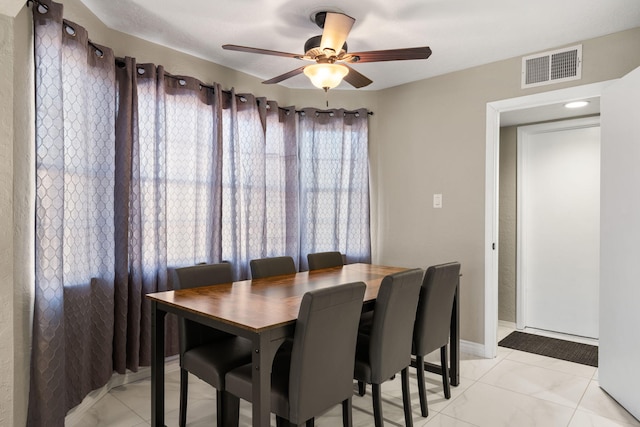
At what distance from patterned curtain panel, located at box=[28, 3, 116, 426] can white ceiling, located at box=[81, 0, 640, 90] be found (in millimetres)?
475

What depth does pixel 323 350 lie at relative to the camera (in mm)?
1711

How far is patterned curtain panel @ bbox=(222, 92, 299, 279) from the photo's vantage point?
11.3ft

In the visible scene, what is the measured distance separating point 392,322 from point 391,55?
1494mm

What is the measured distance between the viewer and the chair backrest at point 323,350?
64.0 inches

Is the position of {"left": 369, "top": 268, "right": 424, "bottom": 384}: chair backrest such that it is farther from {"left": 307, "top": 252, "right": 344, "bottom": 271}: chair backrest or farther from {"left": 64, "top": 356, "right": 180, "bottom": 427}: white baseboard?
{"left": 64, "top": 356, "right": 180, "bottom": 427}: white baseboard

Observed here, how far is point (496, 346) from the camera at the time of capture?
3.45 meters

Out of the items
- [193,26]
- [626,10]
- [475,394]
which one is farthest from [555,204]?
[193,26]

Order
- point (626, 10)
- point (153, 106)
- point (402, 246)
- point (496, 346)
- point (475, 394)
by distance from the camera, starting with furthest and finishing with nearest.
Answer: point (402, 246) → point (496, 346) → point (153, 106) → point (475, 394) → point (626, 10)

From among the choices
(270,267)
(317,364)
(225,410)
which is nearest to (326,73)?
(270,267)

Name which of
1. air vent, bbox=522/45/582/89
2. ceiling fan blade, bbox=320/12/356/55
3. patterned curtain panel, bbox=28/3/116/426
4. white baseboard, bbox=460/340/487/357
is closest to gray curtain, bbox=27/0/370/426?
patterned curtain panel, bbox=28/3/116/426

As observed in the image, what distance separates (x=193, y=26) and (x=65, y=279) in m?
1.84

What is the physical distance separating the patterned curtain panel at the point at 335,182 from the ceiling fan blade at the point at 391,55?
1.74 metres

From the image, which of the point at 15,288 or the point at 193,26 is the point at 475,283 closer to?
the point at 193,26

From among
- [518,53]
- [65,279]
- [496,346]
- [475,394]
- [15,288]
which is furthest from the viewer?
[496,346]
